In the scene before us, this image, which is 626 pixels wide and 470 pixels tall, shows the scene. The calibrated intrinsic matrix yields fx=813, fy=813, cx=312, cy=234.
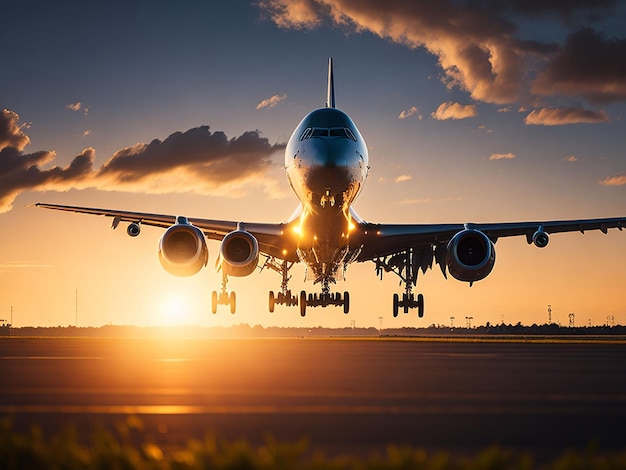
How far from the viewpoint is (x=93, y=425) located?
5.79 meters

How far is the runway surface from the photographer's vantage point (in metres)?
5.32

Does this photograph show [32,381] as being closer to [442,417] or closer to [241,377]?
[241,377]

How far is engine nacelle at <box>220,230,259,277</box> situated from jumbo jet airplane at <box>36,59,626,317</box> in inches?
1.5

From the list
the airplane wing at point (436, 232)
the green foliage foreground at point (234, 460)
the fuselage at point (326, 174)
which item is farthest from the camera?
the airplane wing at point (436, 232)

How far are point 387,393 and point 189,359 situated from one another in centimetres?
641

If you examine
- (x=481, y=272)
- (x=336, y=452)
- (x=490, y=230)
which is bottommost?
(x=336, y=452)

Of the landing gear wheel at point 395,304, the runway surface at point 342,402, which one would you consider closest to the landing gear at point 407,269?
the landing gear wheel at point 395,304

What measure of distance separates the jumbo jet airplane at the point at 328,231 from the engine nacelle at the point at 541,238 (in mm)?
41

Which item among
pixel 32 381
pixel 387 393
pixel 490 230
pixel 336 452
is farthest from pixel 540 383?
pixel 490 230

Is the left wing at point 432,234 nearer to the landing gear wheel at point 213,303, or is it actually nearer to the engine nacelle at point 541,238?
the engine nacelle at point 541,238

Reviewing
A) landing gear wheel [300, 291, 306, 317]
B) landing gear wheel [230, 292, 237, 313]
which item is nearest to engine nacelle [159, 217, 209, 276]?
landing gear wheel [230, 292, 237, 313]

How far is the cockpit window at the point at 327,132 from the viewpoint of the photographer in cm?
3033

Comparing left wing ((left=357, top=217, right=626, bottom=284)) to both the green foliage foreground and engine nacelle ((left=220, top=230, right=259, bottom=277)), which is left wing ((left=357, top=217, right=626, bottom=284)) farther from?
the green foliage foreground

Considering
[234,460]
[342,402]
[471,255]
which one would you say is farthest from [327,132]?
[234,460]
